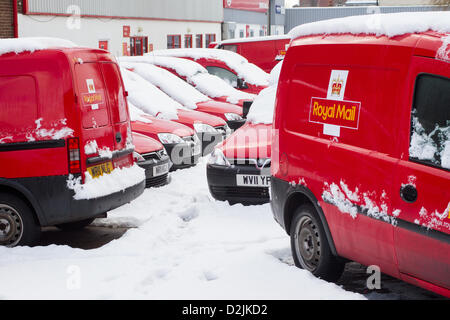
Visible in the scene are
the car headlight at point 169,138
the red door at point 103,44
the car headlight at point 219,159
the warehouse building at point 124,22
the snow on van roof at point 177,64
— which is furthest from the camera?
the red door at point 103,44

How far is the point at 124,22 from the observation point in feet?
99.5

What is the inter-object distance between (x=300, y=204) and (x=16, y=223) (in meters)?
2.84

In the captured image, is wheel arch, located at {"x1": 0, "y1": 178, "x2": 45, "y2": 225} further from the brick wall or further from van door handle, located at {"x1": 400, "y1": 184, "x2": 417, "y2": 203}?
the brick wall

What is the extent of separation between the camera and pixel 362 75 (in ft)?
17.5

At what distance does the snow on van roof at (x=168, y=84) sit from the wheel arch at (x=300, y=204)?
335 inches

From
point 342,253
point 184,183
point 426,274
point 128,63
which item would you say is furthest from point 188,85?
point 426,274

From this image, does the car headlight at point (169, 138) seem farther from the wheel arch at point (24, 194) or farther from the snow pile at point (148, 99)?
the wheel arch at point (24, 194)

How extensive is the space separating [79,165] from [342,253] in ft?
9.17

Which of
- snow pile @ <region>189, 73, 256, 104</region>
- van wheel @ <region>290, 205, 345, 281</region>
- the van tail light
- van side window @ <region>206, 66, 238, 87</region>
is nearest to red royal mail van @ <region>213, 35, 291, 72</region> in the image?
van side window @ <region>206, 66, 238, 87</region>

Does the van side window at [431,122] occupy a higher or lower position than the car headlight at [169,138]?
higher

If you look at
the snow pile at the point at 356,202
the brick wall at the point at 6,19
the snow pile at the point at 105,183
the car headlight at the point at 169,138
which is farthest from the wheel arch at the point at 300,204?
the brick wall at the point at 6,19

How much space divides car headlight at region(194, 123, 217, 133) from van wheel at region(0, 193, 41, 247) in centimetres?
598

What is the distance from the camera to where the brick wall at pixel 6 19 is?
2250 centimetres
